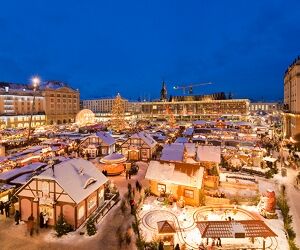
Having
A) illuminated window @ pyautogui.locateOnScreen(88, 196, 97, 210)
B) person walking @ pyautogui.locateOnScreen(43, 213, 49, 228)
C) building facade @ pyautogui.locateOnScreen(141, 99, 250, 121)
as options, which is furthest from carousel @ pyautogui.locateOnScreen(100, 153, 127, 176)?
building facade @ pyautogui.locateOnScreen(141, 99, 250, 121)

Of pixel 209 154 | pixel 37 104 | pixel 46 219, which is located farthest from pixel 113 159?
pixel 37 104

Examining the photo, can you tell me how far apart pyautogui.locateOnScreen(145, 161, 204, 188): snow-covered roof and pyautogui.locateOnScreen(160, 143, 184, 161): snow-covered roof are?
4.77 m

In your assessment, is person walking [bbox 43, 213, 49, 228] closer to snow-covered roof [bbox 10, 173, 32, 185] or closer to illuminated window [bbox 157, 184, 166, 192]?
snow-covered roof [bbox 10, 173, 32, 185]

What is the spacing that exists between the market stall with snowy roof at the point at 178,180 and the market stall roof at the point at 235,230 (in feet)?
18.3

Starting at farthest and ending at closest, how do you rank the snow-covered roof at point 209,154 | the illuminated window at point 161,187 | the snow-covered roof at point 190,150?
the snow-covered roof at point 190,150, the snow-covered roof at point 209,154, the illuminated window at point 161,187

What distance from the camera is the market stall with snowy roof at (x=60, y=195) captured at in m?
15.9

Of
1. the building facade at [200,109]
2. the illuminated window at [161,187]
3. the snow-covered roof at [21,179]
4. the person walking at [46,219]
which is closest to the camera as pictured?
the person walking at [46,219]

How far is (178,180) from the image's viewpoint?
2009cm

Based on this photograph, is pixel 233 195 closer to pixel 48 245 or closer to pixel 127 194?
pixel 127 194

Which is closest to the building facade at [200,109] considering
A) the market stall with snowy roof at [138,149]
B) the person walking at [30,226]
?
the market stall with snowy roof at [138,149]

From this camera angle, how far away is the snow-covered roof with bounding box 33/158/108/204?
16016mm

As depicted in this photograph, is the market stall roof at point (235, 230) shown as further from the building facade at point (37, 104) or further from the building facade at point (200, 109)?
the building facade at point (200, 109)

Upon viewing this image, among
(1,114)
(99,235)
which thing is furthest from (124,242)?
(1,114)

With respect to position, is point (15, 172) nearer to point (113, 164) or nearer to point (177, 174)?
point (113, 164)
